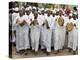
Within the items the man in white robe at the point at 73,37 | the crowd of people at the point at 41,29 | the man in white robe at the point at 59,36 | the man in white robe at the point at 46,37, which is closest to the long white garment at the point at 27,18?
the crowd of people at the point at 41,29

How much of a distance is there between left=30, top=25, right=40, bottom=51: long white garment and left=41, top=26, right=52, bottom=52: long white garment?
0.18ft

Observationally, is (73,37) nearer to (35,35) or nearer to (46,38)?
(46,38)

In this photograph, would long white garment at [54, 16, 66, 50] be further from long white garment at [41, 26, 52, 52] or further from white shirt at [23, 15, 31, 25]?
white shirt at [23, 15, 31, 25]

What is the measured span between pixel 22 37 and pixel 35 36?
14 centimetres

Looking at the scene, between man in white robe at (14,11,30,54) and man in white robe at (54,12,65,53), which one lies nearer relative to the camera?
man in white robe at (14,11,30,54)

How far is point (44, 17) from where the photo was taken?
180 cm

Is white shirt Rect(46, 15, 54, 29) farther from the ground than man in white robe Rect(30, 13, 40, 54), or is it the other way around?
white shirt Rect(46, 15, 54, 29)

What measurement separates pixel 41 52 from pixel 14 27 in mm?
389

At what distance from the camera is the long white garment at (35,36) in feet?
5.77

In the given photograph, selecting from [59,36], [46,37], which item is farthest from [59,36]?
[46,37]

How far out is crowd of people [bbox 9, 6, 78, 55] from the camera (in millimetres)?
1712

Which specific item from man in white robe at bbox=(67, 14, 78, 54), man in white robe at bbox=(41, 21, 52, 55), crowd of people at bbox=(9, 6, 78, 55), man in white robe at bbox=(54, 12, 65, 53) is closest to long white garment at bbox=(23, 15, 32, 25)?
crowd of people at bbox=(9, 6, 78, 55)

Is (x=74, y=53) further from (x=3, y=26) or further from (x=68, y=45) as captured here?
(x=3, y=26)

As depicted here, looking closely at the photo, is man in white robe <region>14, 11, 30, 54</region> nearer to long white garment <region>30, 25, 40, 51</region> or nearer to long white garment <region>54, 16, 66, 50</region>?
long white garment <region>30, 25, 40, 51</region>
